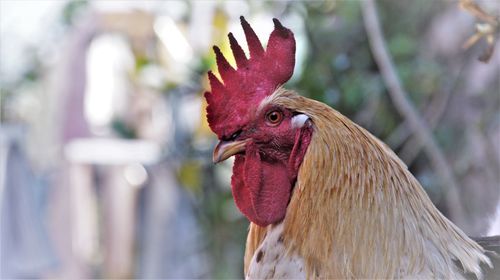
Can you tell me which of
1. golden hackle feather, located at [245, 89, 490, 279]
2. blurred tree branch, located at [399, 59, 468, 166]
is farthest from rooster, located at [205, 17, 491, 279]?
blurred tree branch, located at [399, 59, 468, 166]

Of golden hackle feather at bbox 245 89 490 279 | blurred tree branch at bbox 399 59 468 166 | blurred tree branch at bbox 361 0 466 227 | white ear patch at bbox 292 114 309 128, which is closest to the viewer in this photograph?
golden hackle feather at bbox 245 89 490 279

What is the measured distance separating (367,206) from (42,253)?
4.47 meters

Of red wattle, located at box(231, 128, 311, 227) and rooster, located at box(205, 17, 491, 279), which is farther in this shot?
red wattle, located at box(231, 128, 311, 227)

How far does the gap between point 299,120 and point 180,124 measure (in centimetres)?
356

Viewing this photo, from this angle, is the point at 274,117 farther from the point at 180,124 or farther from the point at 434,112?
the point at 180,124

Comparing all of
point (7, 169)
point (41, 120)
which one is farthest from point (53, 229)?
point (41, 120)

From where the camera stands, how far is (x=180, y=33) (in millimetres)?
5906

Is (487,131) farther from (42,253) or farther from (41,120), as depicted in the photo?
(41,120)

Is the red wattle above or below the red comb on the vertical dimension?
below

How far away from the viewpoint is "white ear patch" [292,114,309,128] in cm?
192

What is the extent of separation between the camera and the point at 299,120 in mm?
1921

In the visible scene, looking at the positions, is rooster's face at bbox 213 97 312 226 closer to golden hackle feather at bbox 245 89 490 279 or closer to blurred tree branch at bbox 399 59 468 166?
golden hackle feather at bbox 245 89 490 279

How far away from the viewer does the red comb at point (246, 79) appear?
1987 mm

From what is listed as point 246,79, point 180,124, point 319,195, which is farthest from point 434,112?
point 319,195
